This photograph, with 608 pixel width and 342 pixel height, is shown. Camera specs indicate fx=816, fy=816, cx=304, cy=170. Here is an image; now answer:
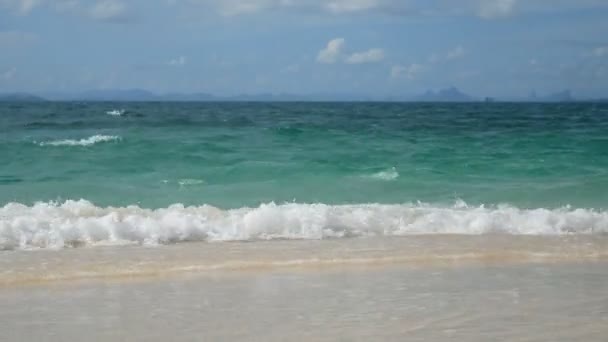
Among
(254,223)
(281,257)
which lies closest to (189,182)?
(254,223)

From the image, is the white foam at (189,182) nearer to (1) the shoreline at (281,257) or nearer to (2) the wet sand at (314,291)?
(1) the shoreline at (281,257)

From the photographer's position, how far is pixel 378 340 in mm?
6477

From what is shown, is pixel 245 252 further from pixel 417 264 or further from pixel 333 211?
pixel 333 211

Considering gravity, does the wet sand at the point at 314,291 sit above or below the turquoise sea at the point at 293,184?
below

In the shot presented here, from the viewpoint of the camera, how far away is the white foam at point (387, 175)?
64.2 feet

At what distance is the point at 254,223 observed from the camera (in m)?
12.4

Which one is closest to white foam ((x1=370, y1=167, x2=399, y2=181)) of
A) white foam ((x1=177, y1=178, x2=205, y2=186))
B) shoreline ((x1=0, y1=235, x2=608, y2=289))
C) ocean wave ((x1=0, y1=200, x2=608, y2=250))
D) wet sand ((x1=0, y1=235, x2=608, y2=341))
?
white foam ((x1=177, y1=178, x2=205, y2=186))

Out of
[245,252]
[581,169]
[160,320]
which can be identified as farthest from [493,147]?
A: [160,320]

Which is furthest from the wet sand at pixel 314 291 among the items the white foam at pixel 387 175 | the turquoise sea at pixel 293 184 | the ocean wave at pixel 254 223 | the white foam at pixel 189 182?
the white foam at pixel 387 175

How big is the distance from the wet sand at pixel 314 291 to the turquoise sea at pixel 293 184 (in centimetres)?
119

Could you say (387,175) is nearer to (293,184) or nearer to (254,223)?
(293,184)

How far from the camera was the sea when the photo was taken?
23.4 feet

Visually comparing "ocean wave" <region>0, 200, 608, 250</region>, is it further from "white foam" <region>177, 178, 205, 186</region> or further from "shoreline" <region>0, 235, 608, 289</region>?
"white foam" <region>177, 178, 205, 186</region>

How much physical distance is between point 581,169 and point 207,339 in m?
17.5
